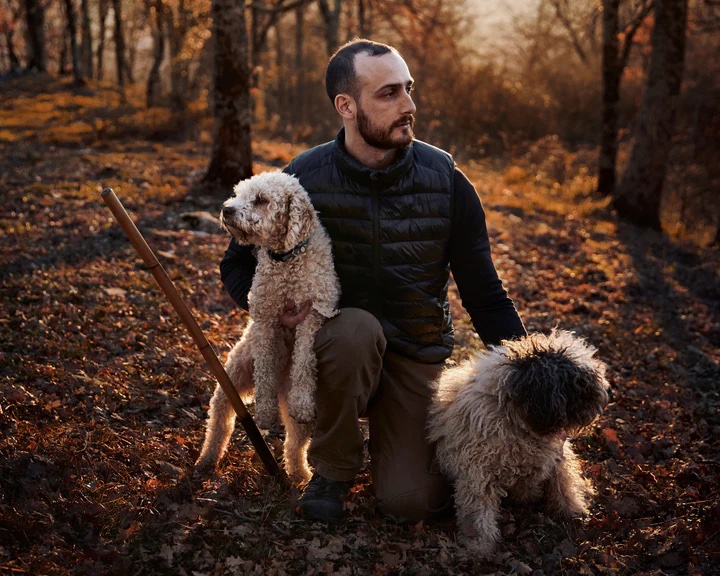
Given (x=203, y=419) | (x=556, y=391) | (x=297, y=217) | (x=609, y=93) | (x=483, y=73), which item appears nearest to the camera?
(x=556, y=391)

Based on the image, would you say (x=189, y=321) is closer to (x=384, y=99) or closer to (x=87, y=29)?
(x=384, y=99)

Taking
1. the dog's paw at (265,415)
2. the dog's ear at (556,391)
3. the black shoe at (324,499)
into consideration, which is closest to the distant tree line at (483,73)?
the dog's paw at (265,415)

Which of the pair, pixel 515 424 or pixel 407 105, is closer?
pixel 515 424

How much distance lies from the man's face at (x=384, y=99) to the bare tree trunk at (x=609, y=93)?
1115cm

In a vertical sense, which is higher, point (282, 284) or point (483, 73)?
point (483, 73)

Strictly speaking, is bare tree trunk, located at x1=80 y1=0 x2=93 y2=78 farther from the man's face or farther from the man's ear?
the man's face

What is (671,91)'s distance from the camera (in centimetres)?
1110

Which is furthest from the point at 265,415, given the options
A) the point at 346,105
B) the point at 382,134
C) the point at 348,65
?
the point at 348,65

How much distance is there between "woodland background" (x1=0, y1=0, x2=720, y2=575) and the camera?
10.5 feet

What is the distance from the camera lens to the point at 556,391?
3.11m

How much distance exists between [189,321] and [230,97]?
705cm

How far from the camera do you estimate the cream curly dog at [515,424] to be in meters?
3.16

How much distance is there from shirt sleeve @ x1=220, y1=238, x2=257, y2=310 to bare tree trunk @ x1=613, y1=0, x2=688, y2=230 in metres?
9.70

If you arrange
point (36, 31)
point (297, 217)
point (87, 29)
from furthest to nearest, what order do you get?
1. point (87, 29)
2. point (36, 31)
3. point (297, 217)
